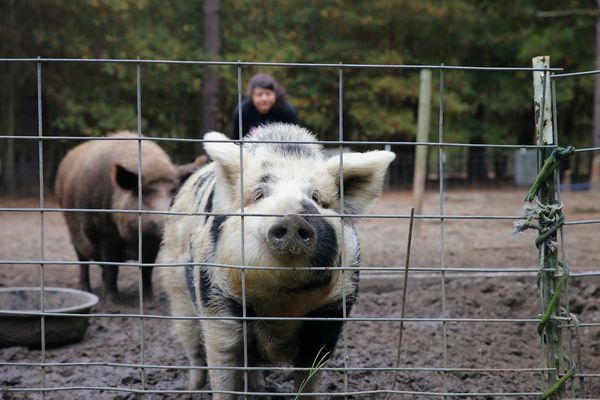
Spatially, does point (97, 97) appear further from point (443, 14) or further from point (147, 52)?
point (443, 14)

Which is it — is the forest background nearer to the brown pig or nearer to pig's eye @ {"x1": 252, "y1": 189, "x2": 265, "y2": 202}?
the brown pig

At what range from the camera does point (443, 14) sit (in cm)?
2070

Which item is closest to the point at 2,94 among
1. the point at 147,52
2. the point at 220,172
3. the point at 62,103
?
the point at 62,103

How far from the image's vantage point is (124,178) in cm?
640

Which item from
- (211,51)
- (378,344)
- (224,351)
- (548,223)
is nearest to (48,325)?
(224,351)

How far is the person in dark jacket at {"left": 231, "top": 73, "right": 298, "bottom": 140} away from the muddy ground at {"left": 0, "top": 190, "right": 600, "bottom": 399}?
1552 millimetres

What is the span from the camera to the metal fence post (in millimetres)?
2799

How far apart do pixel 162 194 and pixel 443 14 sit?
1591 centimetres

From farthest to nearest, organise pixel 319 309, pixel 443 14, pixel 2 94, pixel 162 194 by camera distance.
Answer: pixel 443 14 → pixel 2 94 → pixel 162 194 → pixel 319 309

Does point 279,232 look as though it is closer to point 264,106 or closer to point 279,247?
point 279,247

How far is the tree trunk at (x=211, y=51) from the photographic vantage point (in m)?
17.3

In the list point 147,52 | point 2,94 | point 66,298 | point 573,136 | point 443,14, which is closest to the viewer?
point 66,298

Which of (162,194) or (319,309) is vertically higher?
(162,194)

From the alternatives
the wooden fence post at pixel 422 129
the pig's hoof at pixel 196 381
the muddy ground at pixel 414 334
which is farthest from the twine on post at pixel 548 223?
the wooden fence post at pixel 422 129
